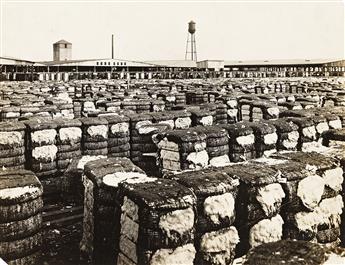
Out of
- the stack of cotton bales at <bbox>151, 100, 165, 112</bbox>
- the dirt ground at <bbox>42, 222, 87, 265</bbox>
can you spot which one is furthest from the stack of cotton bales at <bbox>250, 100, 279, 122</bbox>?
the dirt ground at <bbox>42, 222, 87, 265</bbox>

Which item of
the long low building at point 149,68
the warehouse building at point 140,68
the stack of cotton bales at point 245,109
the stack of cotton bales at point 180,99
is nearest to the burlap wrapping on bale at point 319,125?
the stack of cotton bales at point 245,109

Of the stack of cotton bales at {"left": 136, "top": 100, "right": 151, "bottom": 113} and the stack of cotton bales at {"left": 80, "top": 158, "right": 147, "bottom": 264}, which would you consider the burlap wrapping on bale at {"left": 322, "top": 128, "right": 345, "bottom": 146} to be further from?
the stack of cotton bales at {"left": 136, "top": 100, "right": 151, "bottom": 113}

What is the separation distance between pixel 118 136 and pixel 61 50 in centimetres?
7966

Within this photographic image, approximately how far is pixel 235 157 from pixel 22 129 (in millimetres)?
4180

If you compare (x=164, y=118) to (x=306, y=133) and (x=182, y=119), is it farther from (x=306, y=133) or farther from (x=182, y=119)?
(x=306, y=133)

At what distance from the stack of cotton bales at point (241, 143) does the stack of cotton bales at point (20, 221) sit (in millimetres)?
4210

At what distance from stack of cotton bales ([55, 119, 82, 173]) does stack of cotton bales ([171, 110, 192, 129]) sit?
2725mm

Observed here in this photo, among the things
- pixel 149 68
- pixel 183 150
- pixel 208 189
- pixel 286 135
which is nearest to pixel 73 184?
pixel 183 150

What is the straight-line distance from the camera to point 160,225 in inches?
134

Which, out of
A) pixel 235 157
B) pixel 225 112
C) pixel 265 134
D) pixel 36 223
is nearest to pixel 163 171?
pixel 235 157

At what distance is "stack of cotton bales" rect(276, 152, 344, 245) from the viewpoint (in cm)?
422

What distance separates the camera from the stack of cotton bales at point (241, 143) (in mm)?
7742

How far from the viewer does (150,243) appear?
341 cm

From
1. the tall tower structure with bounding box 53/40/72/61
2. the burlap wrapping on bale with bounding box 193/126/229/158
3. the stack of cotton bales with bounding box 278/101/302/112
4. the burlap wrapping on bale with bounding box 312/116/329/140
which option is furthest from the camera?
the tall tower structure with bounding box 53/40/72/61
